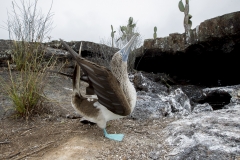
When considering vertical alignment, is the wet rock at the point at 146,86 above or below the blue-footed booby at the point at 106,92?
below

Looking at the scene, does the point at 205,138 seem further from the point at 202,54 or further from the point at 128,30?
the point at 128,30

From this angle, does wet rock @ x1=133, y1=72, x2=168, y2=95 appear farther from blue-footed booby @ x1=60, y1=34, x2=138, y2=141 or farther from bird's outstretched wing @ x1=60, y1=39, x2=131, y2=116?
bird's outstretched wing @ x1=60, y1=39, x2=131, y2=116

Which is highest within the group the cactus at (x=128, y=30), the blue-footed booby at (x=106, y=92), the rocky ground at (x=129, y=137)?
the cactus at (x=128, y=30)

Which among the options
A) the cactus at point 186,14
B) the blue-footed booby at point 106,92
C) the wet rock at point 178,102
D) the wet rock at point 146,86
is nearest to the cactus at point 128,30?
the cactus at point 186,14

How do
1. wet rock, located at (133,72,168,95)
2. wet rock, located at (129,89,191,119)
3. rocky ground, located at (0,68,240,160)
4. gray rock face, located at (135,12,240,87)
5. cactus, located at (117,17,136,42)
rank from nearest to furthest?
rocky ground, located at (0,68,240,160)
wet rock, located at (129,89,191,119)
gray rock face, located at (135,12,240,87)
wet rock, located at (133,72,168,95)
cactus, located at (117,17,136,42)

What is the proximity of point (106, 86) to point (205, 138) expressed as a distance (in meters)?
1.07

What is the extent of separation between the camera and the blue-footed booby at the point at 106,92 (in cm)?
214

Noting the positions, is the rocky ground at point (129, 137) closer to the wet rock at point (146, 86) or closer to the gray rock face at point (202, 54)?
the wet rock at point (146, 86)

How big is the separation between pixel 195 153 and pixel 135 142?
0.67 meters

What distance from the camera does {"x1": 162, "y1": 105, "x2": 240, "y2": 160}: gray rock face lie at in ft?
6.24

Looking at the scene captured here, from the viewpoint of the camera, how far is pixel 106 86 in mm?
2178

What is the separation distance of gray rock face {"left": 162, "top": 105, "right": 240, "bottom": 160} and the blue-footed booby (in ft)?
1.90

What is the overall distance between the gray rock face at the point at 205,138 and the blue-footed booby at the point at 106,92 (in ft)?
1.90

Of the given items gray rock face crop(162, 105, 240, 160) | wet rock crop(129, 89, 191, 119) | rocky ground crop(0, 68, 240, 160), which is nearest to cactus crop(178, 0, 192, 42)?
wet rock crop(129, 89, 191, 119)
